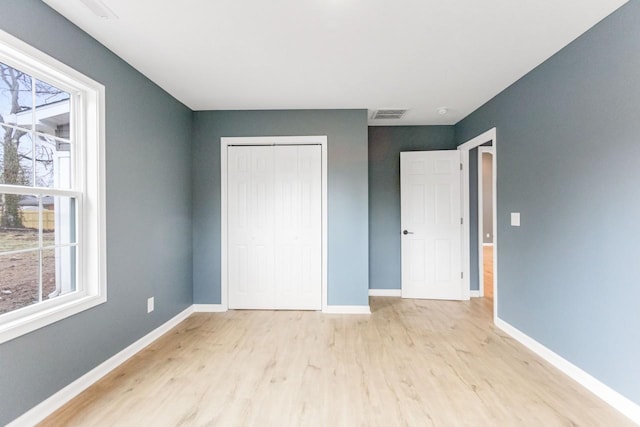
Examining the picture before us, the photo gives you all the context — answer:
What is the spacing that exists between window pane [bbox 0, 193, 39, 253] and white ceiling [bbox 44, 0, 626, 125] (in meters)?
1.22

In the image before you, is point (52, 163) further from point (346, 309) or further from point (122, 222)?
point (346, 309)

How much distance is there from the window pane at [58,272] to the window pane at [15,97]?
0.81 metres

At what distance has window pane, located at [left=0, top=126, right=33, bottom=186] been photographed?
169 centimetres

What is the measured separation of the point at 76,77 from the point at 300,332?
2819 mm

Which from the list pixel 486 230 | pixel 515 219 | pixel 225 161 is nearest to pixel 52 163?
pixel 225 161

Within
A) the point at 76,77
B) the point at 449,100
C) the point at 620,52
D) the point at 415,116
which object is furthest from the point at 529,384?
the point at 76,77

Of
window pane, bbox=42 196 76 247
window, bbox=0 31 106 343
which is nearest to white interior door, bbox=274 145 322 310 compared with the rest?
window, bbox=0 31 106 343

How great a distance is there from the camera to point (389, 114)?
392 centimetres

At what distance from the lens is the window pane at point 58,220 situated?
194cm

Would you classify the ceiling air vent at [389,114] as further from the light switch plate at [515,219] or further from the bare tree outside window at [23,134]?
the bare tree outside window at [23,134]

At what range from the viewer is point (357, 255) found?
371 centimetres

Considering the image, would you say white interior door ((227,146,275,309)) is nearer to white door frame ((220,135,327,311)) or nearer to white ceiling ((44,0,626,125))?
white door frame ((220,135,327,311))

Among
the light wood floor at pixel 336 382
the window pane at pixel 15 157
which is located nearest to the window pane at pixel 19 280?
the window pane at pixel 15 157

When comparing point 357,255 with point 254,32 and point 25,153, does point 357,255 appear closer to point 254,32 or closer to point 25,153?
point 254,32
